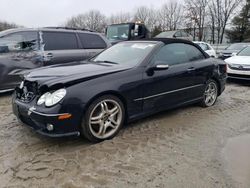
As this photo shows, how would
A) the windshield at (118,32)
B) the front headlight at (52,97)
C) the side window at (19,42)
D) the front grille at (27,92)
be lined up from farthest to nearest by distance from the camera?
1. the windshield at (118,32)
2. the side window at (19,42)
3. the front grille at (27,92)
4. the front headlight at (52,97)

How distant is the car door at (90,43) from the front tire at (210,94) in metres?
3.31

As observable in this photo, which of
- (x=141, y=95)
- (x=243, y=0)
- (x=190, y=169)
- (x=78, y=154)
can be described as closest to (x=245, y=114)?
(x=141, y=95)

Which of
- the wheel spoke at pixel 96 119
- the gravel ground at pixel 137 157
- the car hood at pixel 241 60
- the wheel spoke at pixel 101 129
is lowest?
the gravel ground at pixel 137 157

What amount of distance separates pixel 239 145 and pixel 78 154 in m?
2.23

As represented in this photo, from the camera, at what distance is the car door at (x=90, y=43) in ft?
23.7

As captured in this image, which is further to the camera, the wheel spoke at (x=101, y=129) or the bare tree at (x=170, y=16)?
the bare tree at (x=170, y=16)

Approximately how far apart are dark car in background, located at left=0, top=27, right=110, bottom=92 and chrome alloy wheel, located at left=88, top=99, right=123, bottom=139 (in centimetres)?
302

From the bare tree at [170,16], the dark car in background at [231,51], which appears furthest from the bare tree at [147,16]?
the dark car in background at [231,51]

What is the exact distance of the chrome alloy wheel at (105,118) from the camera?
3594mm

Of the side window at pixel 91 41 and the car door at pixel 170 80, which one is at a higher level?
the side window at pixel 91 41

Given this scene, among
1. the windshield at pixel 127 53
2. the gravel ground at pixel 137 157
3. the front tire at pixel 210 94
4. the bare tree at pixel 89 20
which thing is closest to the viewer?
the gravel ground at pixel 137 157

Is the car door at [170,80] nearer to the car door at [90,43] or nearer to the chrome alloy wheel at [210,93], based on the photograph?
the chrome alloy wheel at [210,93]

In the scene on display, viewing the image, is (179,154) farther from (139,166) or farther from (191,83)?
(191,83)

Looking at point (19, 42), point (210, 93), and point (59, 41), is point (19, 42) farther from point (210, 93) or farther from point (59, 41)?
point (210, 93)
